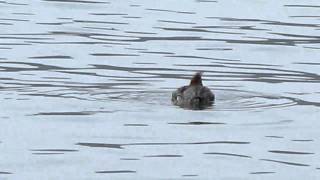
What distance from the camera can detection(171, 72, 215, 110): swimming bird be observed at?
2078cm

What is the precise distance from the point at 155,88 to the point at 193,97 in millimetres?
1296

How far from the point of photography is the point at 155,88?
72.4 feet

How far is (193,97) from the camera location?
2089 cm

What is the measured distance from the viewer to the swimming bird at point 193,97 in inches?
818

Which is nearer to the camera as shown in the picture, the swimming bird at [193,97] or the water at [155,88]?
the water at [155,88]

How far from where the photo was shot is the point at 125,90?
2170 centimetres

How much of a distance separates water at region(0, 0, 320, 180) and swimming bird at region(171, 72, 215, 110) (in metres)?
0.16

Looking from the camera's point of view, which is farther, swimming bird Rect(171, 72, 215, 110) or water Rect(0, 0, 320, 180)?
swimming bird Rect(171, 72, 215, 110)

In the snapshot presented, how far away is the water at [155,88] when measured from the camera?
670 inches

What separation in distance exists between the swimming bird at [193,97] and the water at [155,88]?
164mm

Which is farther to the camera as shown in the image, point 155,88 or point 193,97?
point 155,88

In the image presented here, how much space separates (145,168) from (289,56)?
9.00 metres

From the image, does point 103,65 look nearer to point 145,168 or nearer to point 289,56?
point 289,56

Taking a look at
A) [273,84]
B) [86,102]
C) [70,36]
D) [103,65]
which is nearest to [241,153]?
[86,102]
